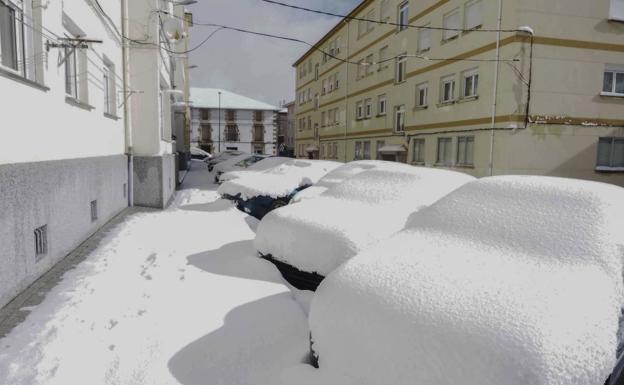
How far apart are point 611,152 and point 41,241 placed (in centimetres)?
1701

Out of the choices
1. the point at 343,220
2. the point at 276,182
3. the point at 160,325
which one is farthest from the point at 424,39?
the point at 160,325

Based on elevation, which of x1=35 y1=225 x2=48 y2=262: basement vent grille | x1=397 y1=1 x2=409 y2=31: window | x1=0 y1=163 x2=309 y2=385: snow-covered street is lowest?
x1=0 y1=163 x2=309 y2=385: snow-covered street

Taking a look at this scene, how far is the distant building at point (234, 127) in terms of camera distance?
184 ft

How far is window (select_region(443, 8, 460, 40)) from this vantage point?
50.5ft

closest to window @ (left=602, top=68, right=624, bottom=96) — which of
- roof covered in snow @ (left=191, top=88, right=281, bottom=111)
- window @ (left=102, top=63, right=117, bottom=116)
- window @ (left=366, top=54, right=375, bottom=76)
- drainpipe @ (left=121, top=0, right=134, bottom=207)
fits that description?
window @ (left=366, top=54, right=375, bottom=76)

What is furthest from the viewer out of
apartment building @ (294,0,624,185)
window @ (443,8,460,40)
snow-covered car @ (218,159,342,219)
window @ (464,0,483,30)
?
window @ (443,8,460,40)

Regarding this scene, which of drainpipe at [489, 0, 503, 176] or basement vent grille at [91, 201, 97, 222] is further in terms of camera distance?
drainpipe at [489, 0, 503, 176]

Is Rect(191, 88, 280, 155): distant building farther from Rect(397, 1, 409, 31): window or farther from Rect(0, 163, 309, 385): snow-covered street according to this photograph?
Rect(0, 163, 309, 385): snow-covered street

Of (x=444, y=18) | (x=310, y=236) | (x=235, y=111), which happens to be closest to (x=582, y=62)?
(x=444, y=18)

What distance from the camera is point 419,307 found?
2209mm

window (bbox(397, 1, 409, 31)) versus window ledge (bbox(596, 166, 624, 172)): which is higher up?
window (bbox(397, 1, 409, 31))

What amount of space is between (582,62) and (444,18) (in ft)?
18.3

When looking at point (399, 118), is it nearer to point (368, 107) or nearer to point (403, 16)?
point (368, 107)

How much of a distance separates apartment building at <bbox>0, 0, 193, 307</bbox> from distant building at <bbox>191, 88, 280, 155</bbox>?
4766 cm
